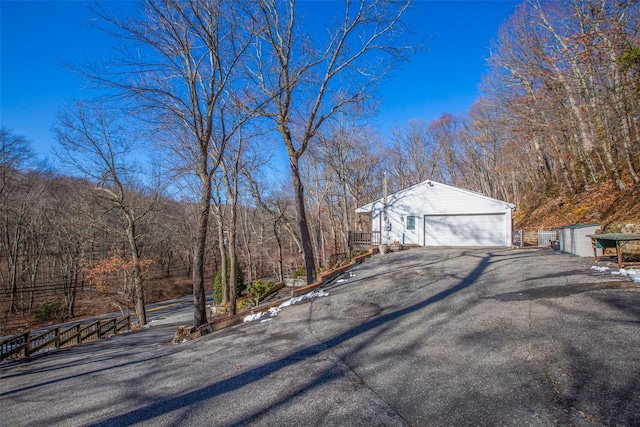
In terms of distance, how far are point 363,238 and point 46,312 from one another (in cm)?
→ 2140

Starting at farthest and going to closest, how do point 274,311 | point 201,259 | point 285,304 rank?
point 201,259
point 285,304
point 274,311

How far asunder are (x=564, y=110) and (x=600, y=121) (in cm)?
154

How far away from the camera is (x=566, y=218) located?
655 inches

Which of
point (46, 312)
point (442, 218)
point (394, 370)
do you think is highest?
point (442, 218)

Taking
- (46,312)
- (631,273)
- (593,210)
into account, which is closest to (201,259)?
(631,273)

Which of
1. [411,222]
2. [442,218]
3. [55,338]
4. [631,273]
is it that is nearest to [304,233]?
[631,273]

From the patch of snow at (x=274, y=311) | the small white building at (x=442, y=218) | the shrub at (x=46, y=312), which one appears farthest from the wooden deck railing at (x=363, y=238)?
the shrub at (x=46, y=312)

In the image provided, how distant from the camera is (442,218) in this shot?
56.7 feet

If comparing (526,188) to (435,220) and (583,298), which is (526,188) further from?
(583,298)

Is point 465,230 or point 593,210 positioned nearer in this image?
point 593,210

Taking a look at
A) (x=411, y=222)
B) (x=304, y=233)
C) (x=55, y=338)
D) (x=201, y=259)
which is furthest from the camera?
(x=411, y=222)

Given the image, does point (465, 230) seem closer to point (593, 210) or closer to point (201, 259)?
point (593, 210)

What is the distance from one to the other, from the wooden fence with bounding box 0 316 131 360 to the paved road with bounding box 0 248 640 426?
1995 millimetres

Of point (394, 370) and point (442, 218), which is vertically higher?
point (442, 218)
